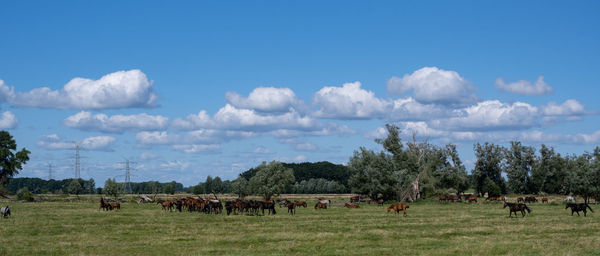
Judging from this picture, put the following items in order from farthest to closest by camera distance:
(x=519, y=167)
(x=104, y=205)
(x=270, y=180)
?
(x=519, y=167) < (x=270, y=180) < (x=104, y=205)

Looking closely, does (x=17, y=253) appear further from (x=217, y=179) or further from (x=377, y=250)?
(x=217, y=179)

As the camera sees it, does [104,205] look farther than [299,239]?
Yes

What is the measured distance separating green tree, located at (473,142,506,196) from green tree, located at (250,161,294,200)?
44.7 meters

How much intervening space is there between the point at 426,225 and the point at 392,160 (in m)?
44.8

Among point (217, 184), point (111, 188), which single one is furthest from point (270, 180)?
point (217, 184)

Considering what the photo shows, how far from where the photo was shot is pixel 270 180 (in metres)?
78.4

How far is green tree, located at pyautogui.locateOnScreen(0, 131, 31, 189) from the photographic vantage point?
91625mm

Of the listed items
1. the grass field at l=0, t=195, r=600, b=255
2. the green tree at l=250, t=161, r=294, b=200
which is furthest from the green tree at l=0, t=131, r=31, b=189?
the grass field at l=0, t=195, r=600, b=255

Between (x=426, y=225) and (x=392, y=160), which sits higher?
(x=392, y=160)

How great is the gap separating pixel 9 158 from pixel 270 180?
4897 centimetres

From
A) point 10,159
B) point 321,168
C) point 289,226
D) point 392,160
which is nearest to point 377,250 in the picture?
point 289,226

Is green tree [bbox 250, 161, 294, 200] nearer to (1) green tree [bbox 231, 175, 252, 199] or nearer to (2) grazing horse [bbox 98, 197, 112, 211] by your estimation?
(1) green tree [bbox 231, 175, 252, 199]

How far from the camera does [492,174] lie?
106625 millimetres

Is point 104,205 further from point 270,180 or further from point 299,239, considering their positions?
point 270,180
